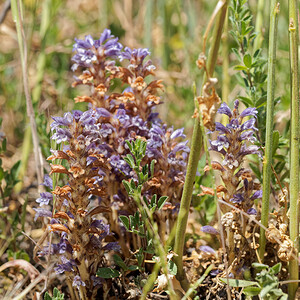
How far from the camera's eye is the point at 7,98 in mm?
3570

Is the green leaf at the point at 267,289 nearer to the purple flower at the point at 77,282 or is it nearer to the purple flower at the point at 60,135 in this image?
the purple flower at the point at 77,282

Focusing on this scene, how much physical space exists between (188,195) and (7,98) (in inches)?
93.8

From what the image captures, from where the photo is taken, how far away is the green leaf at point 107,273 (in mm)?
1790

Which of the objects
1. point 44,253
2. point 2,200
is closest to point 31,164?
point 2,200

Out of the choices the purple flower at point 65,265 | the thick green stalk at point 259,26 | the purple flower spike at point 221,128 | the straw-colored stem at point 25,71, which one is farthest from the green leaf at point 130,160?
the thick green stalk at point 259,26

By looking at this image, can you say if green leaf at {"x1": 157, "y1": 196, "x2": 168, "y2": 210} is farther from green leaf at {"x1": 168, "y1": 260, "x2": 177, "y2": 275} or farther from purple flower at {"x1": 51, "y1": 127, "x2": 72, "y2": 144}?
purple flower at {"x1": 51, "y1": 127, "x2": 72, "y2": 144}

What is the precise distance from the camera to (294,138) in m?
1.69

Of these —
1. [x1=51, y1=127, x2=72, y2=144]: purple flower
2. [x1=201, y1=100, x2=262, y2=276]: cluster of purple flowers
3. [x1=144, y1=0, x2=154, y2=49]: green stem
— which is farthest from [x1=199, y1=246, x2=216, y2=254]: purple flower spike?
[x1=144, y1=0, x2=154, y2=49]: green stem

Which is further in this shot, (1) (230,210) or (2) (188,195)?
(1) (230,210)

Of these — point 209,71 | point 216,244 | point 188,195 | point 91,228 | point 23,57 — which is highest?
point 23,57

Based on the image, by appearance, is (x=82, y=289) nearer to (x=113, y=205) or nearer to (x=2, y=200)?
(x=113, y=205)

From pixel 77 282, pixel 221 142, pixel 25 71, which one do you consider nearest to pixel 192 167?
pixel 221 142

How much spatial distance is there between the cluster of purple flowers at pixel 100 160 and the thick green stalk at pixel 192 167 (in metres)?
0.24

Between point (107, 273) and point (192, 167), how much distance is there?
0.58m
